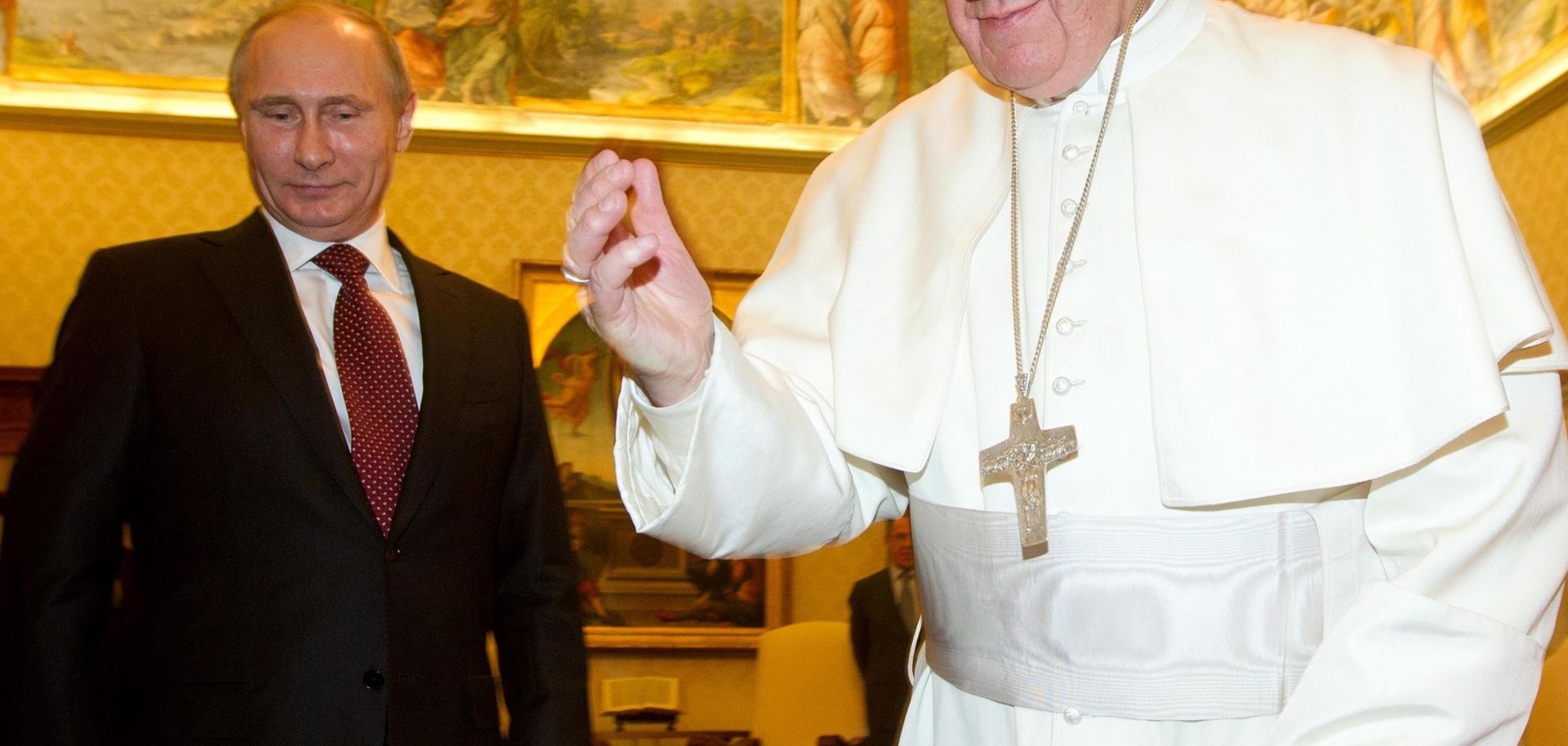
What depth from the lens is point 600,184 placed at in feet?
4.45

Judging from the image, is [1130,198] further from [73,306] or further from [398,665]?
[73,306]

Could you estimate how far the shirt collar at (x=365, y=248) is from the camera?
8.22ft

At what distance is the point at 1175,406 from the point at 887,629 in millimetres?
4729

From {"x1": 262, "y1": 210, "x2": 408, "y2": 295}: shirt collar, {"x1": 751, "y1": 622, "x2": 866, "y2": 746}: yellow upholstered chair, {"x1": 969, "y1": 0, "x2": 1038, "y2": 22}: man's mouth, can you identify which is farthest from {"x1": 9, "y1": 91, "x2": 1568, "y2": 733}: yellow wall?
{"x1": 969, "y1": 0, "x2": 1038, "y2": 22}: man's mouth

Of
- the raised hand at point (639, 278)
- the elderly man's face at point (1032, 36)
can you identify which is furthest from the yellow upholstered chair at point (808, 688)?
the raised hand at point (639, 278)

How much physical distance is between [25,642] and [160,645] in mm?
184

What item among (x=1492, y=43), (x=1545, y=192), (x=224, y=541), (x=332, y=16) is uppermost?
(x=1492, y=43)

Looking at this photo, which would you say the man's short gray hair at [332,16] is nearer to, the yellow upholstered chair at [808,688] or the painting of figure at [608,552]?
the yellow upholstered chair at [808,688]

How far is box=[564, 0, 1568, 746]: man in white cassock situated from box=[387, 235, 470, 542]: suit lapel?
70cm

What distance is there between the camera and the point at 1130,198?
5.80ft

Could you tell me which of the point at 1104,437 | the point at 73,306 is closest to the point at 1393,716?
the point at 1104,437

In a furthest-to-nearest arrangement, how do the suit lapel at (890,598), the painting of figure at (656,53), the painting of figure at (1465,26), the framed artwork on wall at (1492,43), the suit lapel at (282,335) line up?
the painting of figure at (656,53) → the painting of figure at (1465,26) → the framed artwork on wall at (1492,43) → the suit lapel at (890,598) → the suit lapel at (282,335)

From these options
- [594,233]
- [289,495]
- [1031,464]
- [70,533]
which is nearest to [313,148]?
[289,495]

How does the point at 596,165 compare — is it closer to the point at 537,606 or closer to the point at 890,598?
the point at 537,606
